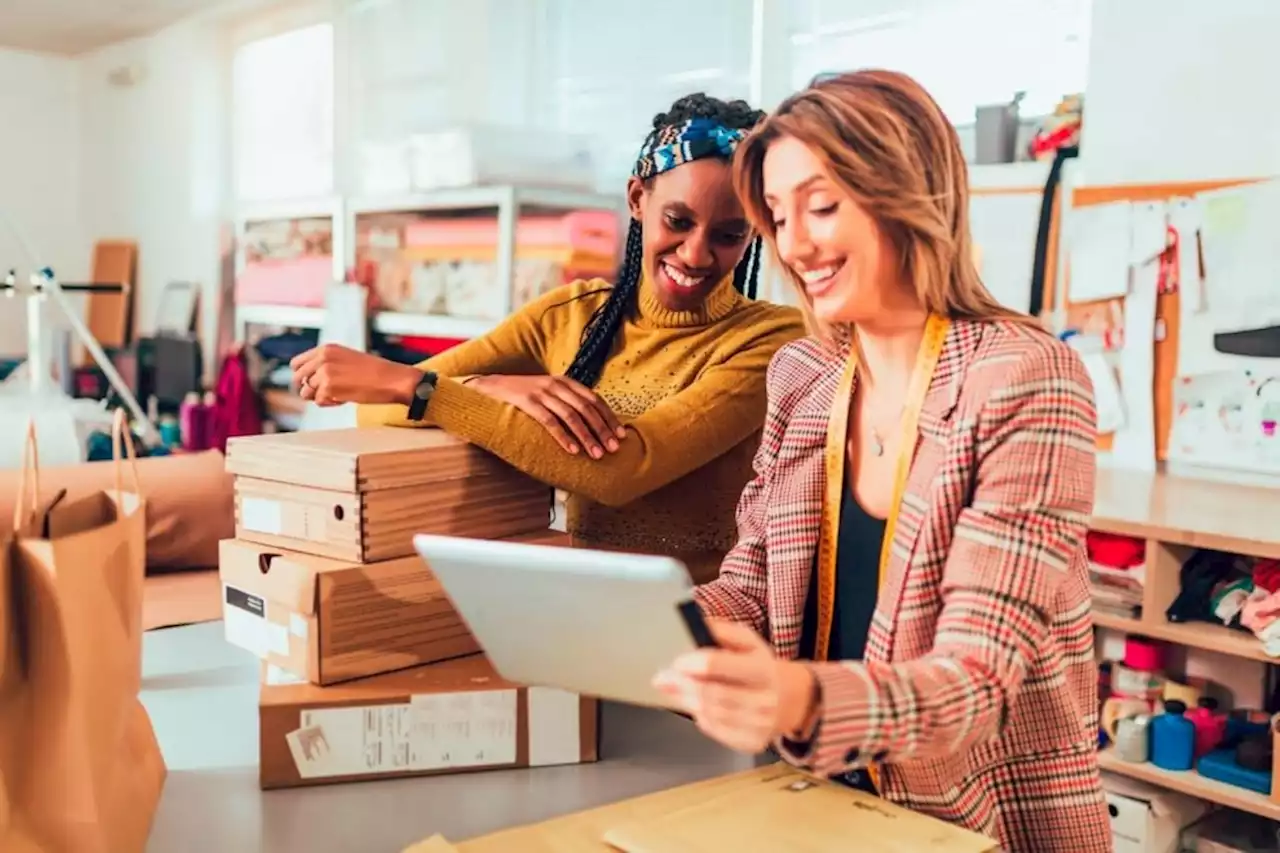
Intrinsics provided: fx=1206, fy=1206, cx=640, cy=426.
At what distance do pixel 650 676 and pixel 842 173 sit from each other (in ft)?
1.33

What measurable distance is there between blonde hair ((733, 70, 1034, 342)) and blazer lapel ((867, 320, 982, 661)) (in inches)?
1.4

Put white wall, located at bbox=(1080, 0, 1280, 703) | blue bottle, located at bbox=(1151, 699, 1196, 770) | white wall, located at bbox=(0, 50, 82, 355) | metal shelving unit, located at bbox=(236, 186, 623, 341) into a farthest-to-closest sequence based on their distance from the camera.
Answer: white wall, located at bbox=(0, 50, 82, 355) < metal shelving unit, located at bbox=(236, 186, 623, 341) < white wall, located at bbox=(1080, 0, 1280, 703) < blue bottle, located at bbox=(1151, 699, 1196, 770)

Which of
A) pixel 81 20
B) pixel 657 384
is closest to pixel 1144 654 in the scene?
pixel 657 384

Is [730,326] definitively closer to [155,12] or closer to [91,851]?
[91,851]

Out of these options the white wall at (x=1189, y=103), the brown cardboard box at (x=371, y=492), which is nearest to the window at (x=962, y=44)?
the white wall at (x=1189, y=103)

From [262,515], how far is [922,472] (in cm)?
71

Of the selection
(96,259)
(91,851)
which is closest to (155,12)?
(96,259)

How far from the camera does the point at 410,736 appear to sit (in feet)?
3.70

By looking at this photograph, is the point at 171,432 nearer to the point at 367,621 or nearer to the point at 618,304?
the point at 618,304

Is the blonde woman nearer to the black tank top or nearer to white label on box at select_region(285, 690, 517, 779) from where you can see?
the black tank top

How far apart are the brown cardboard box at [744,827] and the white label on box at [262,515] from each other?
50 centimetres

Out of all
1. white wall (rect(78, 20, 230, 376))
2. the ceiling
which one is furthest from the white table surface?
the ceiling

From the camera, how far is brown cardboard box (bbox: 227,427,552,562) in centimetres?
119

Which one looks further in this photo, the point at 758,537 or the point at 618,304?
the point at 618,304
